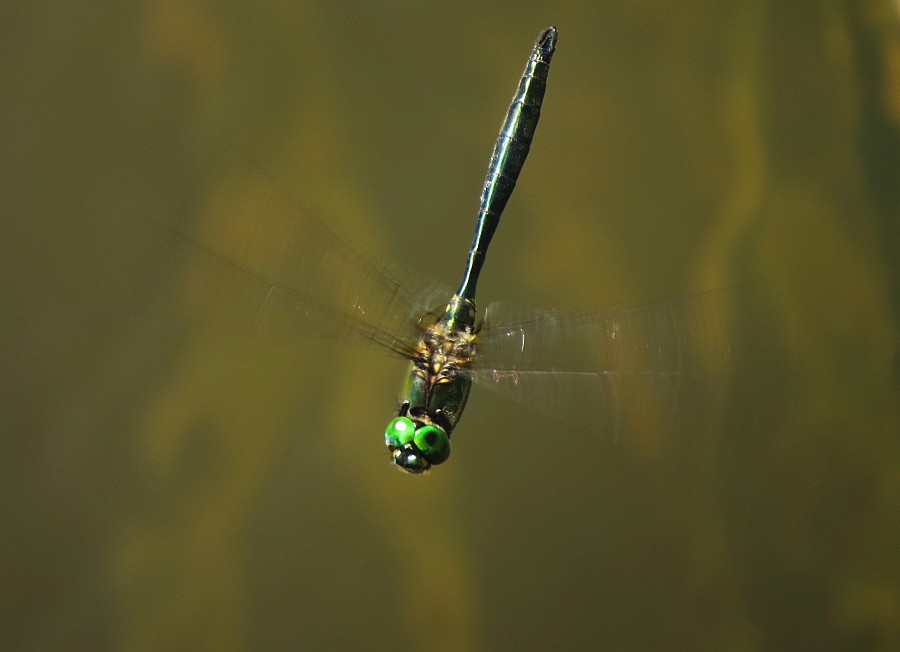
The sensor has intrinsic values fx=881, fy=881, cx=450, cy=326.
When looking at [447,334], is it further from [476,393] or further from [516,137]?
[516,137]

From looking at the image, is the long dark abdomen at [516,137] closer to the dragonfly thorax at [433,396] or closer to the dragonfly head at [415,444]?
the dragonfly thorax at [433,396]

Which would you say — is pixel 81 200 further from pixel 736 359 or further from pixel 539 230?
pixel 736 359

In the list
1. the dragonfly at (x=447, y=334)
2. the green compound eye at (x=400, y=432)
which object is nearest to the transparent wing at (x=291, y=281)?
the dragonfly at (x=447, y=334)

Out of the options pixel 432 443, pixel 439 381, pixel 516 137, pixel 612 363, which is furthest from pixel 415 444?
pixel 516 137

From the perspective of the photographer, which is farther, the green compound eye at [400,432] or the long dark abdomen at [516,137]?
the long dark abdomen at [516,137]

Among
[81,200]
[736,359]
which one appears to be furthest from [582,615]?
[81,200]

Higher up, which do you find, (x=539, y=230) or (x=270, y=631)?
(x=539, y=230)

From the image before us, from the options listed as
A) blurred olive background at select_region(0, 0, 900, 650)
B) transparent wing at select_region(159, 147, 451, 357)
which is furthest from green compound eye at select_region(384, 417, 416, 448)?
blurred olive background at select_region(0, 0, 900, 650)
